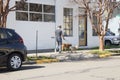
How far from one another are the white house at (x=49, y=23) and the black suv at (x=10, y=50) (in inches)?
285

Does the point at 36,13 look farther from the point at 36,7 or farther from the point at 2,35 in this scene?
the point at 2,35

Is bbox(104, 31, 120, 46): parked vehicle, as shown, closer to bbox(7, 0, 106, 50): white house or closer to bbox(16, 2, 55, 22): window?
bbox(7, 0, 106, 50): white house

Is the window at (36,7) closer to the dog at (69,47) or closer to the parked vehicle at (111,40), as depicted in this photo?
the dog at (69,47)

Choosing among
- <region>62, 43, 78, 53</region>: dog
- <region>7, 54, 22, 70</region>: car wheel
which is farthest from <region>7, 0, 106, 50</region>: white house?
<region>7, 54, 22, 70</region>: car wheel

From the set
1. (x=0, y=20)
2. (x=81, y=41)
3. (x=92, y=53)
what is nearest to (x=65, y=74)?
(x=0, y=20)

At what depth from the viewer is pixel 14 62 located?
15086 millimetres

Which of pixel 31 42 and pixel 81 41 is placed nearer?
pixel 31 42

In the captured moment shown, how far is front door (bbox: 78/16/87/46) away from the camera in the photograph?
28.9m

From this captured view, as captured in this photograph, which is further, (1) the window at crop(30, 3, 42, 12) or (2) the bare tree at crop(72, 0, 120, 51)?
(1) the window at crop(30, 3, 42, 12)

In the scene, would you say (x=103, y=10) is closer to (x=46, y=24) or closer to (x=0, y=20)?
(x=46, y=24)

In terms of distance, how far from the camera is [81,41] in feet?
94.9

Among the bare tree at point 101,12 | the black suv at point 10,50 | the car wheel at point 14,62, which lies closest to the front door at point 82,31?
the bare tree at point 101,12

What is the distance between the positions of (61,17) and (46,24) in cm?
166

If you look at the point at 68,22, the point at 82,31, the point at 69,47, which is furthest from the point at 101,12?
the point at 82,31
